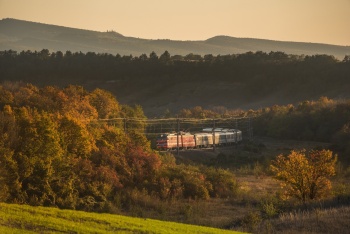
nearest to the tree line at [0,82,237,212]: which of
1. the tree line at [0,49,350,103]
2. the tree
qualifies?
the tree

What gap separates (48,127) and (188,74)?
10650cm

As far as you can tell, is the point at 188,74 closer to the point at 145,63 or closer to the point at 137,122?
the point at 145,63

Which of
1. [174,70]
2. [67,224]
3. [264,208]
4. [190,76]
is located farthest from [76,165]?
[174,70]

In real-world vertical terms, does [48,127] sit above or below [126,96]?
above

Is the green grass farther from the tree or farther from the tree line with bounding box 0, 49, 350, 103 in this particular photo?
the tree line with bounding box 0, 49, 350, 103

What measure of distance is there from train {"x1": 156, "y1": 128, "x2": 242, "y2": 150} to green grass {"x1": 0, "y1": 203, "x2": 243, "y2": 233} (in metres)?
33.1

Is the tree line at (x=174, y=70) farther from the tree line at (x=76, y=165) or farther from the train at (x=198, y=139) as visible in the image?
the tree line at (x=76, y=165)

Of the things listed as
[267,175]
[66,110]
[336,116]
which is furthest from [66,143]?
[336,116]

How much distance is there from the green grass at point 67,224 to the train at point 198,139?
108 ft

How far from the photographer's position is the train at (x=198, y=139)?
5578 cm

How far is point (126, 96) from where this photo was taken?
131125 mm

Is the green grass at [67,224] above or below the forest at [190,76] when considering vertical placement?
above

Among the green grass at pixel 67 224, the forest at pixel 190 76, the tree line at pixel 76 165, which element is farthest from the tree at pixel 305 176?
the forest at pixel 190 76

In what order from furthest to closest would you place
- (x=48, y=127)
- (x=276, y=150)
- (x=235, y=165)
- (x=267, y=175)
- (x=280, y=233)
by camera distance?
(x=276, y=150), (x=235, y=165), (x=267, y=175), (x=48, y=127), (x=280, y=233)
